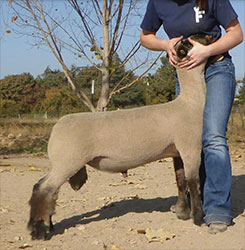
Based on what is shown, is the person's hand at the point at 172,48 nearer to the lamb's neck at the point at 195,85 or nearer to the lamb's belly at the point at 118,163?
the lamb's neck at the point at 195,85

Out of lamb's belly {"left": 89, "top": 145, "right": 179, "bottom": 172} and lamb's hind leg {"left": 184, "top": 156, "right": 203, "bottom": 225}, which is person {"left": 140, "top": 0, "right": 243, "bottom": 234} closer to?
lamb's hind leg {"left": 184, "top": 156, "right": 203, "bottom": 225}

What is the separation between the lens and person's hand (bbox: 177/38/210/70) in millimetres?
4254

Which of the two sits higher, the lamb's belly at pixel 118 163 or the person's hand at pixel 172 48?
the person's hand at pixel 172 48

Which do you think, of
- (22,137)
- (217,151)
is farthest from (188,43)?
(22,137)

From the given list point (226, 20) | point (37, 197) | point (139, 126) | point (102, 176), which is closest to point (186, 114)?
point (139, 126)

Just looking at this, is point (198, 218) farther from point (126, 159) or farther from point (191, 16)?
point (191, 16)

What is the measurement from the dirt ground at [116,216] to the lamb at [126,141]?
0.31 metres

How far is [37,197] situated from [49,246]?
0.52m

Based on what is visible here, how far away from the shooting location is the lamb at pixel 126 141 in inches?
168

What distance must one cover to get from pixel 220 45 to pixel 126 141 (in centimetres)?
132

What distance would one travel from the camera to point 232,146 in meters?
12.1

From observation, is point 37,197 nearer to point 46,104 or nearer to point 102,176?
point 102,176

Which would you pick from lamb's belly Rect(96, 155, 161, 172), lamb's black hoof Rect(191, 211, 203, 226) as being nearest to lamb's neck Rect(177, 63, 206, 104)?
lamb's belly Rect(96, 155, 161, 172)

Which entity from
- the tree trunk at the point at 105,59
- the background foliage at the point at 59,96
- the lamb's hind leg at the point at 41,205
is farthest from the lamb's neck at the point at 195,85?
the background foliage at the point at 59,96
